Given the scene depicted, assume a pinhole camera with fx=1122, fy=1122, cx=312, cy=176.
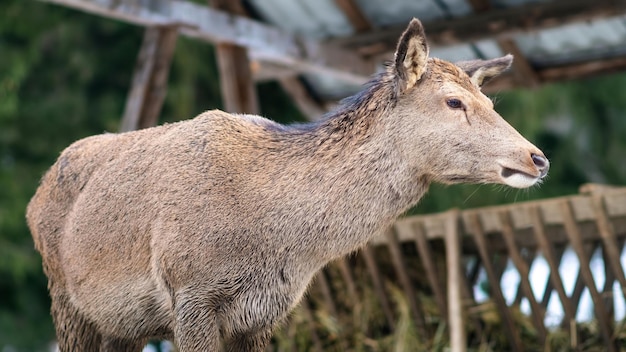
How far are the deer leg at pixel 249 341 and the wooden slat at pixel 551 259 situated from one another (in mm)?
2899

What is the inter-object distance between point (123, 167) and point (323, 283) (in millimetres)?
3514

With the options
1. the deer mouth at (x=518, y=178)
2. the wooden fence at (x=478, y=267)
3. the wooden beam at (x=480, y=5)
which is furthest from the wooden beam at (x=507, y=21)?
the deer mouth at (x=518, y=178)

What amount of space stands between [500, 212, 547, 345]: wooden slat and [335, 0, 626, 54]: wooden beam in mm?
1827

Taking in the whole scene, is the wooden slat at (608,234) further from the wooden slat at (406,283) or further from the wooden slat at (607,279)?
the wooden slat at (406,283)

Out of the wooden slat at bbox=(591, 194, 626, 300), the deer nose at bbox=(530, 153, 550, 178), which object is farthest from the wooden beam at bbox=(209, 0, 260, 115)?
the deer nose at bbox=(530, 153, 550, 178)

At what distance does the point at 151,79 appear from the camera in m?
8.59

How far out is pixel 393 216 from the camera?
532 cm

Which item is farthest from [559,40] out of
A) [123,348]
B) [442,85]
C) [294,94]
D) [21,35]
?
[21,35]

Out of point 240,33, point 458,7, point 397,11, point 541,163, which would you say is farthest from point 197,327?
point 397,11

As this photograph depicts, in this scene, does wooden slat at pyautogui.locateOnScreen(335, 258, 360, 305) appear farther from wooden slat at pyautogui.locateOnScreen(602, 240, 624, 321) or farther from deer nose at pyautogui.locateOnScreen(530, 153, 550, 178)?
deer nose at pyautogui.locateOnScreen(530, 153, 550, 178)

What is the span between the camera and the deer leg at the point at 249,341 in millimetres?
5352

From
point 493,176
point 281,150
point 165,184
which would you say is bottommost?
point 165,184

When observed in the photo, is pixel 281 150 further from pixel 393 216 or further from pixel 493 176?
pixel 493 176

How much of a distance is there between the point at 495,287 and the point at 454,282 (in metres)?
0.30
